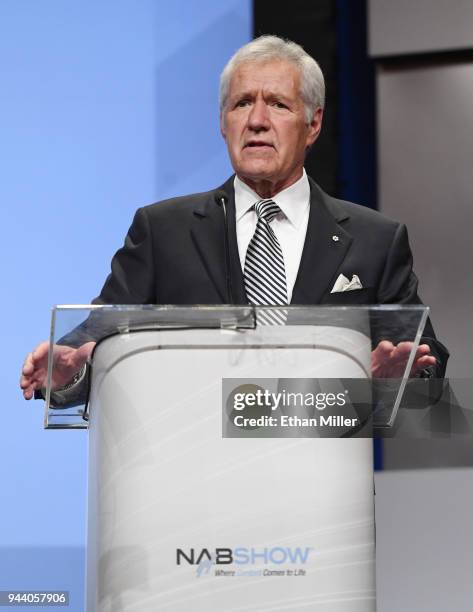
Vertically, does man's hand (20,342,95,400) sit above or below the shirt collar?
below

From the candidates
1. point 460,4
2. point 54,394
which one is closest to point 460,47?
point 460,4

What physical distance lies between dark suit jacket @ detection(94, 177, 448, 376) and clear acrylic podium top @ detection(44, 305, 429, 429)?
0.51 m

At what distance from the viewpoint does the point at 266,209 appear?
72.6 inches

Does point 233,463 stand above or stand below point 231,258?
below

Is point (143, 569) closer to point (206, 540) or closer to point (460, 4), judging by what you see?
point (206, 540)

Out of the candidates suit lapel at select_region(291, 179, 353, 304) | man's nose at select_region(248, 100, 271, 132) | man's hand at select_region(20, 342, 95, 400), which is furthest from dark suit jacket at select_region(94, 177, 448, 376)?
man's hand at select_region(20, 342, 95, 400)

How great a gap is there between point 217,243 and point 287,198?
0.18 meters

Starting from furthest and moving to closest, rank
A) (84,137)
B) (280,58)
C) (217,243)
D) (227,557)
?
1. (84,137)
2. (280,58)
3. (217,243)
4. (227,557)

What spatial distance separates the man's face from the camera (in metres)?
1.90

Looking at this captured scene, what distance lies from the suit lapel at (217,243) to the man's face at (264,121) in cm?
8

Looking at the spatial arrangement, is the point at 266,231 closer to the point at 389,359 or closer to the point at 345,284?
the point at 345,284

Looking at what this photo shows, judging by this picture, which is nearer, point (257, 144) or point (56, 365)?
point (56, 365)

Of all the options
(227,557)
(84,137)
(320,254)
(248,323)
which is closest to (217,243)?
(320,254)

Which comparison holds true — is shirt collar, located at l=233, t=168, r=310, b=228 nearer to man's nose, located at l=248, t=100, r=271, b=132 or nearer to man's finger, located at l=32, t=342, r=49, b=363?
man's nose, located at l=248, t=100, r=271, b=132
